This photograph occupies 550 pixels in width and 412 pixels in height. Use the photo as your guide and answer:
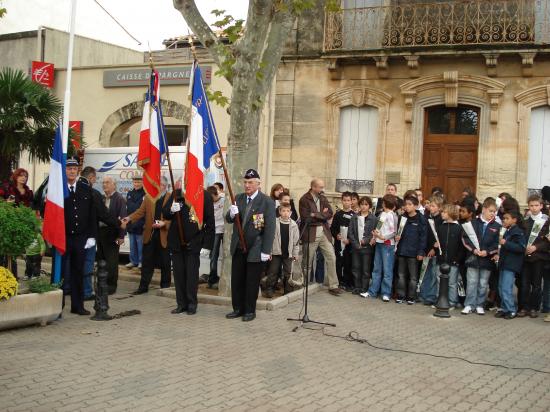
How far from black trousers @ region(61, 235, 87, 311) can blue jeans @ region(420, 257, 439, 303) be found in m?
5.48

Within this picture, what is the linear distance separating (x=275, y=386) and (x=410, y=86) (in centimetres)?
1155

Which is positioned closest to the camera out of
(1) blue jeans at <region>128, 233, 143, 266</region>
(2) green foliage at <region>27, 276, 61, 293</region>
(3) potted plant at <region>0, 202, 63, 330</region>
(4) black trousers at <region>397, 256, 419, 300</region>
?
(3) potted plant at <region>0, 202, 63, 330</region>

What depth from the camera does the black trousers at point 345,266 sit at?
450 inches

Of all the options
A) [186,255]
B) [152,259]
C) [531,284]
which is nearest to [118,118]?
[152,259]

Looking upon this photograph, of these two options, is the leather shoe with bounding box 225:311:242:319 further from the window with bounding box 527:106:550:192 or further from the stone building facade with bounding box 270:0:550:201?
the window with bounding box 527:106:550:192

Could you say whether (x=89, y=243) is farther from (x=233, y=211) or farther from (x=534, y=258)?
(x=534, y=258)

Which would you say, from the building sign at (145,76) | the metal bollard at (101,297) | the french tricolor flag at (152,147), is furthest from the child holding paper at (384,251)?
the building sign at (145,76)

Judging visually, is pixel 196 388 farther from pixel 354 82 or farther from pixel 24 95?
pixel 354 82

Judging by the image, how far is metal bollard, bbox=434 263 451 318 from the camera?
9.18 meters

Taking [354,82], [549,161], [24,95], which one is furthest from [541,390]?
[354,82]

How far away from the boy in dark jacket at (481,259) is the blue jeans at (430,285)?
652mm

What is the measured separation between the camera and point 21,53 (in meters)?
23.2

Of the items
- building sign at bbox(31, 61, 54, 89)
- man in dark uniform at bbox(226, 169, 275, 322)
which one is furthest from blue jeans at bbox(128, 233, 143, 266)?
building sign at bbox(31, 61, 54, 89)

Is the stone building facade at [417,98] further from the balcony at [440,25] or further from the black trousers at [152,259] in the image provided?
the black trousers at [152,259]
